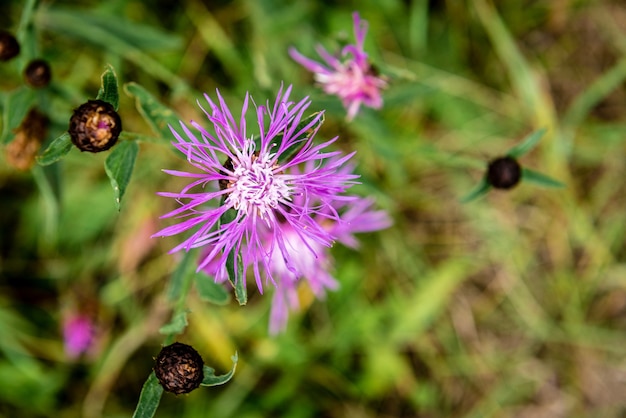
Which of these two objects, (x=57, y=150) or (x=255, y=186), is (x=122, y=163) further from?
(x=255, y=186)

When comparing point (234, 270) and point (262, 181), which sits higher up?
point (262, 181)

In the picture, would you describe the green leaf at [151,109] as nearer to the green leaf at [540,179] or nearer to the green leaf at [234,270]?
the green leaf at [234,270]

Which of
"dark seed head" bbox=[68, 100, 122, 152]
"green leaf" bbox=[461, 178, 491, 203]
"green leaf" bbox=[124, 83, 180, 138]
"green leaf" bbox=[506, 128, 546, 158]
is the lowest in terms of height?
"dark seed head" bbox=[68, 100, 122, 152]

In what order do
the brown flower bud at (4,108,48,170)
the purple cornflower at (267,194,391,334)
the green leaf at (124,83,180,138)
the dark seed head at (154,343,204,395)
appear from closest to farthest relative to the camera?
the dark seed head at (154,343,204,395)
the green leaf at (124,83,180,138)
the brown flower bud at (4,108,48,170)
the purple cornflower at (267,194,391,334)

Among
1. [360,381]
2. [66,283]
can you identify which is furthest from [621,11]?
[66,283]

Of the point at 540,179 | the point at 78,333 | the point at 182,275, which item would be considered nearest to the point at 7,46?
the point at 182,275

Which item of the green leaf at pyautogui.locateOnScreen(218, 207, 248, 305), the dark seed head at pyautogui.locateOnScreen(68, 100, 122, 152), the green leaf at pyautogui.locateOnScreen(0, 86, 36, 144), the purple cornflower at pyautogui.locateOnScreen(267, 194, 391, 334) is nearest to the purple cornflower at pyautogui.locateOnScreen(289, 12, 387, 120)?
the purple cornflower at pyautogui.locateOnScreen(267, 194, 391, 334)

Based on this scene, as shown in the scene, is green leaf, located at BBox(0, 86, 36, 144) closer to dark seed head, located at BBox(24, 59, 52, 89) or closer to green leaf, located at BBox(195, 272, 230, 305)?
dark seed head, located at BBox(24, 59, 52, 89)
